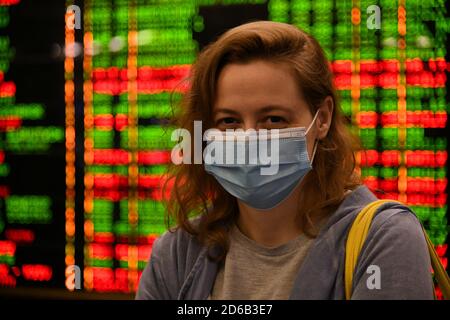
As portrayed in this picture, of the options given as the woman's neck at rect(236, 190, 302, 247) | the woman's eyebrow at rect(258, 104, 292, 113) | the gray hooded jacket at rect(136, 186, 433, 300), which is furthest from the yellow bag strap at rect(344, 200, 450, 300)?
the woman's eyebrow at rect(258, 104, 292, 113)

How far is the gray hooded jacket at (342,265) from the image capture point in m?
1.00

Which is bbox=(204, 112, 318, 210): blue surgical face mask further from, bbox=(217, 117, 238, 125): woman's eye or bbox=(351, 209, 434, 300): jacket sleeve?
bbox=(351, 209, 434, 300): jacket sleeve

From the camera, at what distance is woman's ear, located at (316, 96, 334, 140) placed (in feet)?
3.85

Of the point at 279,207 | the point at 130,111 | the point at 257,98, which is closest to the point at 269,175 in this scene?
the point at 279,207

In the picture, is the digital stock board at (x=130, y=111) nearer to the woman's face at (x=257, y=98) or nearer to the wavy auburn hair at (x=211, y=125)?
the wavy auburn hair at (x=211, y=125)

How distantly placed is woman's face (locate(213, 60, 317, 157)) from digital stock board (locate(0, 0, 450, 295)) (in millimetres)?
675

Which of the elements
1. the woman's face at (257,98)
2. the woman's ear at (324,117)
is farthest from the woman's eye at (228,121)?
the woman's ear at (324,117)

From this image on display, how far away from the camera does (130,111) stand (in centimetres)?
198

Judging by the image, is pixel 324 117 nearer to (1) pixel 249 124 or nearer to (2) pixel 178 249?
(1) pixel 249 124

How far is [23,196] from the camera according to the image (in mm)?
2084
